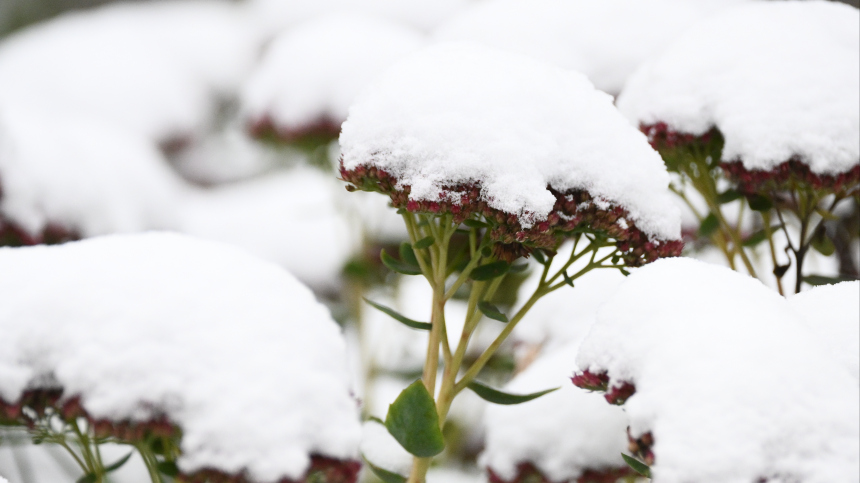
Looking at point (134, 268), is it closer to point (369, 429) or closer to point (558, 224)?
point (369, 429)

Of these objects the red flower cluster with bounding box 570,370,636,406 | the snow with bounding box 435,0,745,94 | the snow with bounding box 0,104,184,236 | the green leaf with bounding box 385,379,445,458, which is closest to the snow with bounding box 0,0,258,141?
the snow with bounding box 0,104,184,236

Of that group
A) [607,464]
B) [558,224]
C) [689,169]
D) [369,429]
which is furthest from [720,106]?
[369,429]

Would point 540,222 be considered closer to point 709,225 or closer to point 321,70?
point 709,225

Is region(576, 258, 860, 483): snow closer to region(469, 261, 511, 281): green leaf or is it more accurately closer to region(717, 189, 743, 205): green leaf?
region(469, 261, 511, 281): green leaf

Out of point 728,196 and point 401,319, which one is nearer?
point 401,319

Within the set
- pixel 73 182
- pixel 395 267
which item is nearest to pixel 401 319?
pixel 395 267

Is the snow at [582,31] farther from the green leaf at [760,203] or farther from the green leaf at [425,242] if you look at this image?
the green leaf at [425,242]

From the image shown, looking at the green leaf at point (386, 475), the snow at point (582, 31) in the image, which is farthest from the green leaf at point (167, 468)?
the snow at point (582, 31)
